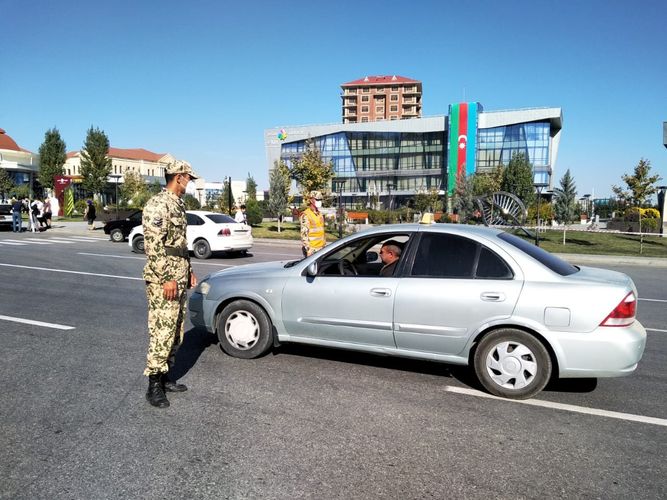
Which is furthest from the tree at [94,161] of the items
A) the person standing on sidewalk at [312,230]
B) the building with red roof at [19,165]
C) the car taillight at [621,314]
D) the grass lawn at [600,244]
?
the car taillight at [621,314]

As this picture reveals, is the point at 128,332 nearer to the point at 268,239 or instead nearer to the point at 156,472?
the point at 156,472

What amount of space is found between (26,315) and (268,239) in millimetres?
17179

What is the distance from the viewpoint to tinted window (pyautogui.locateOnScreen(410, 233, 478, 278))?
4.39 m

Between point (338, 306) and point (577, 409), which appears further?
point (338, 306)

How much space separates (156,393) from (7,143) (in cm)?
10983

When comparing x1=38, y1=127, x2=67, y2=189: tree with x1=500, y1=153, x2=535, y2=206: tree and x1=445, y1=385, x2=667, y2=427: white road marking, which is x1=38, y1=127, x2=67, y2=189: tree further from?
x1=445, y1=385, x2=667, y2=427: white road marking

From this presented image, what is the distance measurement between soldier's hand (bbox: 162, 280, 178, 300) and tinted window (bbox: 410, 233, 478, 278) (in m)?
2.08

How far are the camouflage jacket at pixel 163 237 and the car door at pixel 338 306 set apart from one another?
1273mm

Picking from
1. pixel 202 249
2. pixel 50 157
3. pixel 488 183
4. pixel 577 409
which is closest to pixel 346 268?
pixel 577 409

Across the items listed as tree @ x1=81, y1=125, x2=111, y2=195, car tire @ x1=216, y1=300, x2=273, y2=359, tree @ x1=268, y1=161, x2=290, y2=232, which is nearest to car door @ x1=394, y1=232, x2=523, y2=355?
car tire @ x1=216, y1=300, x2=273, y2=359

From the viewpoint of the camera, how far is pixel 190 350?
18.0 ft

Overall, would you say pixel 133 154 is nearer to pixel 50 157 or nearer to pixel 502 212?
pixel 50 157

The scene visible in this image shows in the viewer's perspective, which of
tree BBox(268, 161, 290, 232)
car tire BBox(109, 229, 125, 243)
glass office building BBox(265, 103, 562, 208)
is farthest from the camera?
glass office building BBox(265, 103, 562, 208)

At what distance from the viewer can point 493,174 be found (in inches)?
2415
